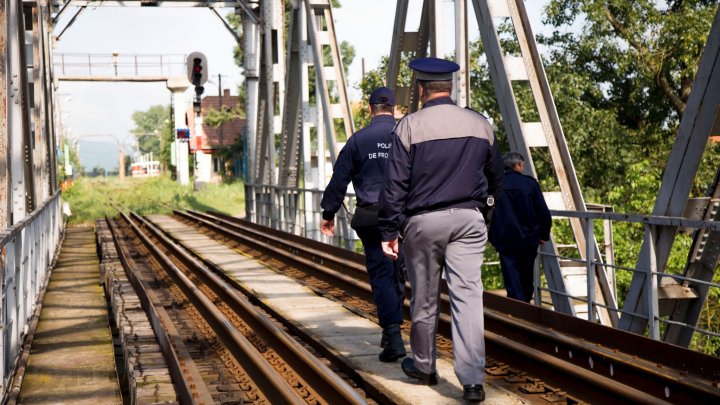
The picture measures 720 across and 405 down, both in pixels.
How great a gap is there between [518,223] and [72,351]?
408 centimetres

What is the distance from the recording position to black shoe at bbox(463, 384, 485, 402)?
5270 millimetres

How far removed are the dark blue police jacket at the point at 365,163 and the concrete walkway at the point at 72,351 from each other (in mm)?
2132

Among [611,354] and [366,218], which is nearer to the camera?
[611,354]

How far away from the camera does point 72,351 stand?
8523mm

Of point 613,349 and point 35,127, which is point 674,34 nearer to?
point 35,127

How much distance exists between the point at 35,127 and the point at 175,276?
4.40 meters

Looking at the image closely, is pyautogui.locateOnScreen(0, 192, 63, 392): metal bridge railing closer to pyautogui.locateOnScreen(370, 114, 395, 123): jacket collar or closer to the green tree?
pyautogui.locateOnScreen(370, 114, 395, 123): jacket collar

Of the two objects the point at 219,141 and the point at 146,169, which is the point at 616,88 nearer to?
the point at 219,141

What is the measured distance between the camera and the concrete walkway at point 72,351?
695 cm

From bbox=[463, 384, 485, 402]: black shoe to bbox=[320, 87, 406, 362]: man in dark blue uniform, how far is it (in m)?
1.39

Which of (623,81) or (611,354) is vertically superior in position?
(623,81)

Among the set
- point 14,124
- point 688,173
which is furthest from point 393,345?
point 14,124

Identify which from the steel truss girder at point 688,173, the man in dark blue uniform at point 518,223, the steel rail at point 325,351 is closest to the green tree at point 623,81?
the steel rail at point 325,351

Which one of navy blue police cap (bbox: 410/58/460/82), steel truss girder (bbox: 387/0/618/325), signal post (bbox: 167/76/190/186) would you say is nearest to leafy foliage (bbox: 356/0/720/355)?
steel truss girder (bbox: 387/0/618/325)
